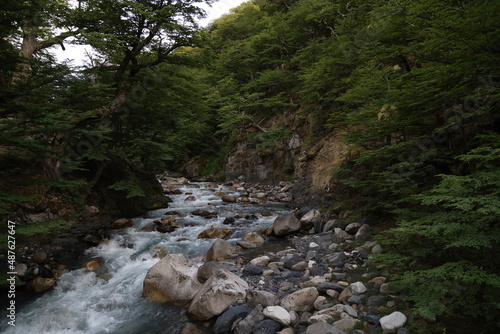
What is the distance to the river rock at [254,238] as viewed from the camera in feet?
27.0

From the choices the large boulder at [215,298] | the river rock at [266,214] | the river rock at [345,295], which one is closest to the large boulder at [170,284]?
the large boulder at [215,298]

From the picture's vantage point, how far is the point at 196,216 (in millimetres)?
11609

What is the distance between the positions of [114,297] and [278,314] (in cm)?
383

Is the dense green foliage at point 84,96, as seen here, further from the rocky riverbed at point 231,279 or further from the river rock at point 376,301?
the river rock at point 376,301

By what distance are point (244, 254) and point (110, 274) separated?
3.60m

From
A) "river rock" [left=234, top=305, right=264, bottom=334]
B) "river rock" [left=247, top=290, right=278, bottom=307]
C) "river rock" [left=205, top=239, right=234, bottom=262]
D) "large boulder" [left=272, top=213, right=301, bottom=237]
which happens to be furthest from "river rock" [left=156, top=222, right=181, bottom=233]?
"river rock" [left=234, top=305, right=264, bottom=334]

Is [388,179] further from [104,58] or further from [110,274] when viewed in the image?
[104,58]

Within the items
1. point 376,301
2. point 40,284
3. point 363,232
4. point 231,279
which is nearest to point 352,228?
point 363,232

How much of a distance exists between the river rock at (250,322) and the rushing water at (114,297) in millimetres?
1213

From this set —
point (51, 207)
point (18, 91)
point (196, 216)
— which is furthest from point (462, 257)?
point (51, 207)

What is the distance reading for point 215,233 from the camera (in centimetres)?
920

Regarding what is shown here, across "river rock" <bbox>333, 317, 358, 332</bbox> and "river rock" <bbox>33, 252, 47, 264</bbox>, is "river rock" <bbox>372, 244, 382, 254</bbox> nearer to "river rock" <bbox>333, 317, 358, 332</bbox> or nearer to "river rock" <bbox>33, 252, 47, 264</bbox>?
"river rock" <bbox>333, 317, 358, 332</bbox>

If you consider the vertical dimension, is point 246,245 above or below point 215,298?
below

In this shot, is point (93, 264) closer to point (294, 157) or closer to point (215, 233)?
point (215, 233)
